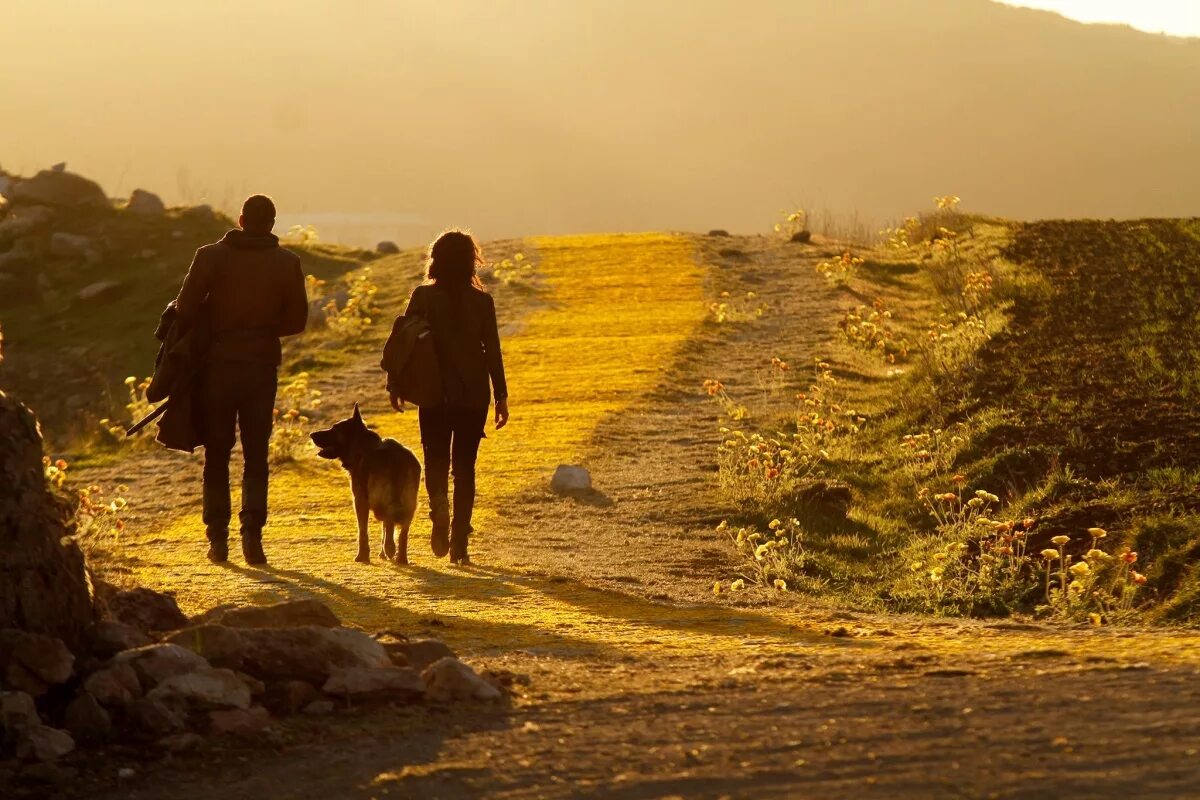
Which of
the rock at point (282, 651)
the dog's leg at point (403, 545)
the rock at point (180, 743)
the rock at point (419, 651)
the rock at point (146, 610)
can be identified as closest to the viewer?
the rock at point (180, 743)

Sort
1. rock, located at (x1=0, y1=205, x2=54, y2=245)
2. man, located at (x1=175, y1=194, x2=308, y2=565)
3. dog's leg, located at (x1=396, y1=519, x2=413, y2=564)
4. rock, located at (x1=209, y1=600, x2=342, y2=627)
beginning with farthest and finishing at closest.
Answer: rock, located at (x1=0, y1=205, x2=54, y2=245)
dog's leg, located at (x1=396, y1=519, x2=413, y2=564)
man, located at (x1=175, y1=194, x2=308, y2=565)
rock, located at (x1=209, y1=600, x2=342, y2=627)

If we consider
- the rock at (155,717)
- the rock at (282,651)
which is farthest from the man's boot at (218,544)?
the rock at (155,717)

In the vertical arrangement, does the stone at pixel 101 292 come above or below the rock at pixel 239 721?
above

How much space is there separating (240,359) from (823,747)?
20.1 ft

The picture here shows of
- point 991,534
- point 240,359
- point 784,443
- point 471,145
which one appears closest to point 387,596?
point 240,359

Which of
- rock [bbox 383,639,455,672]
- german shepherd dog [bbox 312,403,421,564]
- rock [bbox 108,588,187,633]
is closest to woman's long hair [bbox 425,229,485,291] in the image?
german shepherd dog [bbox 312,403,421,564]

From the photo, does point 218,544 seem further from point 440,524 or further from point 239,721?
point 239,721

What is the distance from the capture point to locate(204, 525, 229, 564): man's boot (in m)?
11.4

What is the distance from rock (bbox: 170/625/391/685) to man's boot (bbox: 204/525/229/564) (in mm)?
4743

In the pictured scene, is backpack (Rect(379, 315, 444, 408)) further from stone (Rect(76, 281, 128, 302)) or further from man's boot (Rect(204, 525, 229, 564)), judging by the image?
stone (Rect(76, 281, 128, 302))

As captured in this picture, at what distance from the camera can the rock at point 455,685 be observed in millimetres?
6453

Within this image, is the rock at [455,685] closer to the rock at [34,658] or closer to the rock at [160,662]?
the rock at [160,662]

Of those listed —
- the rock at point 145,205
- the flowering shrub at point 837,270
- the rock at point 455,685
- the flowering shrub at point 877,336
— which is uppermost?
the rock at point 145,205

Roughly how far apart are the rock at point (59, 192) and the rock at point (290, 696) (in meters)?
32.6
